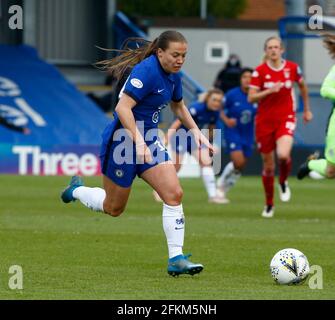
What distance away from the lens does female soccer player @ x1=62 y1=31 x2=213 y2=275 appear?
1092 cm

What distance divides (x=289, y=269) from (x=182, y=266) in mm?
935

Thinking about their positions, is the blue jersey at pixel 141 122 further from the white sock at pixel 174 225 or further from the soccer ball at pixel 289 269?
the soccer ball at pixel 289 269

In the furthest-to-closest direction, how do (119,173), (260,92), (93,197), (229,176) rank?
1. (229,176)
2. (260,92)
3. (93,197)
4. (119,173)

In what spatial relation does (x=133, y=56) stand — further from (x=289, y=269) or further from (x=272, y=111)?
(x=272, y=111)

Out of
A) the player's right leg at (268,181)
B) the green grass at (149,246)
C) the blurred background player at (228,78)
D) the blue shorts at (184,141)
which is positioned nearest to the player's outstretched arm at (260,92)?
the player's right leg at (268,181)

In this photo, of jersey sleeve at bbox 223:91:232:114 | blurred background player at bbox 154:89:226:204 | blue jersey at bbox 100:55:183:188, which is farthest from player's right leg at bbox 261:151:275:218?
blue jersey at bbox 100:55:183:188

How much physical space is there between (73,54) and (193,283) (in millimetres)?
25142

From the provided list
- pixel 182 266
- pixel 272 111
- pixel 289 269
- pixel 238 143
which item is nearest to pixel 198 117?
pixel 238 143

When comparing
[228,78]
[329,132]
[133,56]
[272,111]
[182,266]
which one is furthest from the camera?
[228,78]

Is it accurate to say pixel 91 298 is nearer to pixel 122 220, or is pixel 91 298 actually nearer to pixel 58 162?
pixel 122 220

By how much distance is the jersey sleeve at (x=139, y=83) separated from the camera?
11.0 m

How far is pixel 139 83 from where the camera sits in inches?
432

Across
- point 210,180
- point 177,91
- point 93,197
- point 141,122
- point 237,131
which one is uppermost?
point 177,91

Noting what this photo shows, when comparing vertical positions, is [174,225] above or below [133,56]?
below
